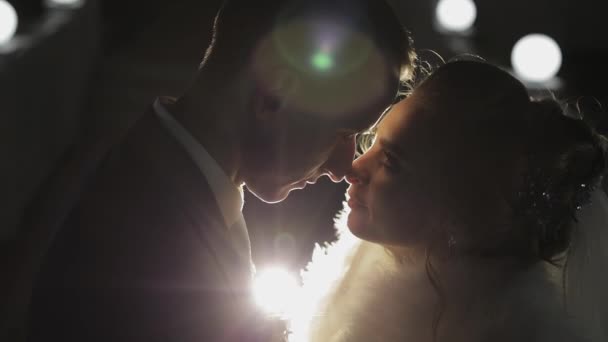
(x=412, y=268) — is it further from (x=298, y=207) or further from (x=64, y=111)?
(x=64, y=111)

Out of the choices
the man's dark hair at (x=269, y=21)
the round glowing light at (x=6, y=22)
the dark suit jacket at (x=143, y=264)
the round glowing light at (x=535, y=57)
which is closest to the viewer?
the dark suit jacket at (x=143, y=264)

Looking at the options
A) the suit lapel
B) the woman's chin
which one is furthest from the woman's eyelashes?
the suit lapel

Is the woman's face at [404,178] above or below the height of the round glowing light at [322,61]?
below

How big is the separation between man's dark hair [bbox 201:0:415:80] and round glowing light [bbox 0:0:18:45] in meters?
2.17

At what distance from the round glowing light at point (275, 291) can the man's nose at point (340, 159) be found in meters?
0.22

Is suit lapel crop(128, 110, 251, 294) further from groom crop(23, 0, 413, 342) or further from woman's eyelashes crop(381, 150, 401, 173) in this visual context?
woman's eyelashes crop(381, 150, 401, 173)

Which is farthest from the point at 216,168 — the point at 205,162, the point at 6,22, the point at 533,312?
the point at 6,22

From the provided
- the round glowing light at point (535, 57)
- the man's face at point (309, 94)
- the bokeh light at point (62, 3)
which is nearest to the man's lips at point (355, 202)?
the man's face at point (309, 94)

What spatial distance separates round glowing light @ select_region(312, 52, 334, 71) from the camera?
1101 millimetres

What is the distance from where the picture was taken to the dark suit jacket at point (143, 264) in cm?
95

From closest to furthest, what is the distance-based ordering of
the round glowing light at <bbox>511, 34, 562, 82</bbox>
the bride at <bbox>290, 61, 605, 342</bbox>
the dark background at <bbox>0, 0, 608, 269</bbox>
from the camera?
the bride at <bbox>290, 61, 605, 342</bbox> < the dark background at <bbox>0, 0, 608, 269</bbox> < the round glowing light at <bbox>511, 34, 562, 82</bbox>

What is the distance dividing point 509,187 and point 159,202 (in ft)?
2.08

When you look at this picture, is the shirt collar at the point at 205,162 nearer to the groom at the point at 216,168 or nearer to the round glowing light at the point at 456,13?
the groom at the point at 216,168

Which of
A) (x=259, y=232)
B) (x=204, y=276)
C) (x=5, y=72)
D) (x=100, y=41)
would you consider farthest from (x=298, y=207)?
(x=100, y=41)
